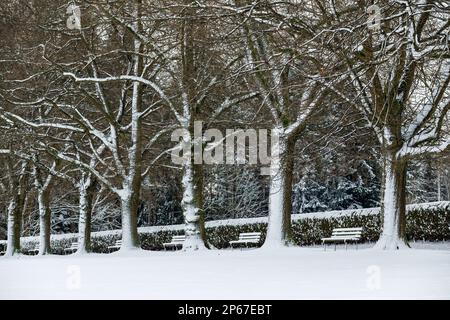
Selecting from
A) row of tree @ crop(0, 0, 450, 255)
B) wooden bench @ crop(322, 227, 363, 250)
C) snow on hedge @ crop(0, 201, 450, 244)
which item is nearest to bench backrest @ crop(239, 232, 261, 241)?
snow on hedge @ crop(0, 201, 450, 244)

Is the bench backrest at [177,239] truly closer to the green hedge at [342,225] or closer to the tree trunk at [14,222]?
the green hedge at [342,225]

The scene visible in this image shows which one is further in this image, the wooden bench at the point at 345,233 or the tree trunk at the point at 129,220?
the tree trunk at the point at 129,220

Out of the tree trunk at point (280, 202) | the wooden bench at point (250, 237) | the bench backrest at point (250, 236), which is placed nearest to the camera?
the tree trunk at point (280, 202)

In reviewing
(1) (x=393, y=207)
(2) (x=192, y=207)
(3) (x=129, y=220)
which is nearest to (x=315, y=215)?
(3) (x=129, y=220)

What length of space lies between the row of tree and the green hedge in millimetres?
3590

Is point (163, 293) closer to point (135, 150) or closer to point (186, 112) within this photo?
point (186, 112)

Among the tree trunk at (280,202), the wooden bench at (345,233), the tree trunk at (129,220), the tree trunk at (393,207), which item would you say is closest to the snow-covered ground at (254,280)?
the tree trunk at (393,207)

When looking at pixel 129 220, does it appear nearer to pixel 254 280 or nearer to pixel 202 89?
pixel 202 89

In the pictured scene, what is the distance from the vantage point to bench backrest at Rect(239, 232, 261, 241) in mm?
27906

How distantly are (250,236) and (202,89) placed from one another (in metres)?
10.3

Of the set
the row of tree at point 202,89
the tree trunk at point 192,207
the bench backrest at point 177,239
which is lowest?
the bench backrest at point 177,239

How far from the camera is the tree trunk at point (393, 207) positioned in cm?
1828

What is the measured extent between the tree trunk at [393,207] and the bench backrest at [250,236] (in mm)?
9837

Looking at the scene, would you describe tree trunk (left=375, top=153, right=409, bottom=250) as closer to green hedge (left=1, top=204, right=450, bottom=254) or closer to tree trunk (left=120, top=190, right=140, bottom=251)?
green hedge (left=1, top=204, right=450, bottom=254)
